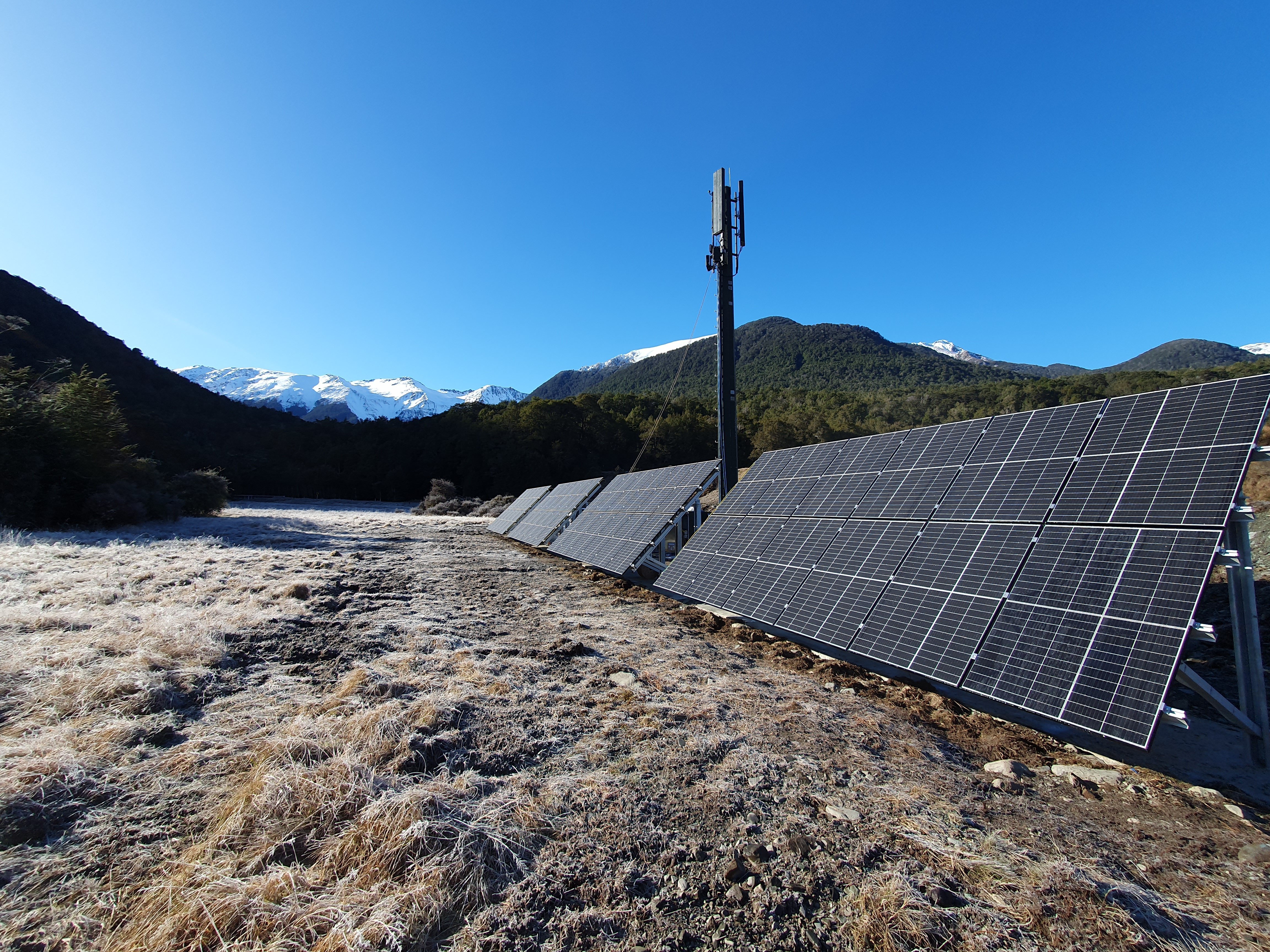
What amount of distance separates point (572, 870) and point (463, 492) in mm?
55259

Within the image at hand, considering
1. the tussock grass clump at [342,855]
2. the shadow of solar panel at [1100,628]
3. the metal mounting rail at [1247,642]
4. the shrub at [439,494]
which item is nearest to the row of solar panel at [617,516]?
the shadow of solar panel at [1100,628]

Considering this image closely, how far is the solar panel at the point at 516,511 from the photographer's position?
912 inches

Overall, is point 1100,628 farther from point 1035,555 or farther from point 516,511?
point 516,511

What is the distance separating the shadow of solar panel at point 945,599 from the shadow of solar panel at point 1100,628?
156mm

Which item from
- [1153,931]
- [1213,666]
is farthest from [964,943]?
[1213,666]

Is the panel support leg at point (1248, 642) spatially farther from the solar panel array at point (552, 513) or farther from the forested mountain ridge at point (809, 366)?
the forested mountain ridge at point (809, 366)

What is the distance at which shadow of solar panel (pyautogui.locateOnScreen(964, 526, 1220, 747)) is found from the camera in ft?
12.5

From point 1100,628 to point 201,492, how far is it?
118ft

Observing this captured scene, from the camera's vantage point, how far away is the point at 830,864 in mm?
2891

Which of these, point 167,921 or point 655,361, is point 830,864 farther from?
point 655,361

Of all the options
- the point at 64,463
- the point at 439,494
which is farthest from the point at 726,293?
the point at 439,494

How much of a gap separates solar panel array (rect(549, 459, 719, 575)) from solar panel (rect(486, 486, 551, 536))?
6936 mm

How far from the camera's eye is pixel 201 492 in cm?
2841

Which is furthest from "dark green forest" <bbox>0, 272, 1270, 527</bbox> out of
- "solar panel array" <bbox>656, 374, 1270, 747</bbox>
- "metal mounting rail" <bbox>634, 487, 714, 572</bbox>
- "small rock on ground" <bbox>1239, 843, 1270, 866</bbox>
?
"small rock on ground" <bbox>1239, 843, 1270, 866</bbox>
